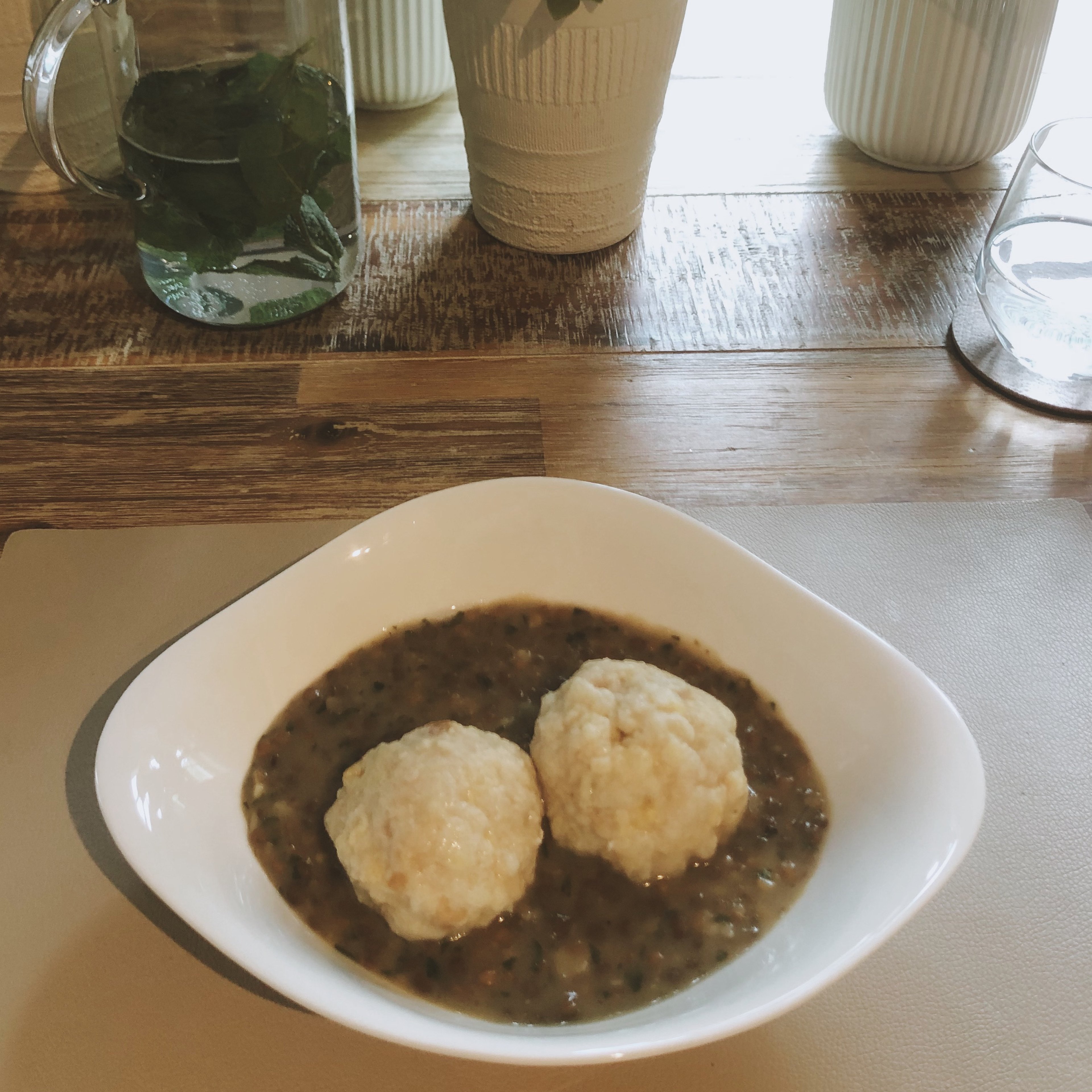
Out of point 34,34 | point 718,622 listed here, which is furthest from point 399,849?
point 34,34

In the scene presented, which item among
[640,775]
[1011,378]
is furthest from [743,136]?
[640,775]

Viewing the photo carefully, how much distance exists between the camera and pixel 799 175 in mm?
1640

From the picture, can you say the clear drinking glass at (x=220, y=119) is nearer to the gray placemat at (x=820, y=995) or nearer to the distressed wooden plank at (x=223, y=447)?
the distressed wooden plank at (x=223, y=447)

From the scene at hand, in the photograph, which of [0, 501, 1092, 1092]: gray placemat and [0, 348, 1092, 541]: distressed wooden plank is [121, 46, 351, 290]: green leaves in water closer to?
[0, 348, 1092, 541]: distressed wooden plank

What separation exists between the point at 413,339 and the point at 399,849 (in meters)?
0.78

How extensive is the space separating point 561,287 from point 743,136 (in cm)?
58

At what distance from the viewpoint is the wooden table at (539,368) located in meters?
1.14

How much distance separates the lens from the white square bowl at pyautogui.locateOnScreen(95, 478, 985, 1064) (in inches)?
23.9

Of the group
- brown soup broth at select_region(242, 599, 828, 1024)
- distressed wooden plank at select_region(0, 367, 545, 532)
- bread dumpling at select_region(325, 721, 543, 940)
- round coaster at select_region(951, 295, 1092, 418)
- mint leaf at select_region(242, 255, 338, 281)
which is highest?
mint leaf at select_region(242, 255, 338, 281)

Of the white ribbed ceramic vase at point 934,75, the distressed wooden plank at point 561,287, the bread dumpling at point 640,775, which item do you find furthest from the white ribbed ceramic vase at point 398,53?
the bread dumpling at point 640,775

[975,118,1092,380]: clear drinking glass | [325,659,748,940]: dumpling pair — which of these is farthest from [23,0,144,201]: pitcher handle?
[975,118,1092,380]: clear drinking glass

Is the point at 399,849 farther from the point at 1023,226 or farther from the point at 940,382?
the point at 1023,226

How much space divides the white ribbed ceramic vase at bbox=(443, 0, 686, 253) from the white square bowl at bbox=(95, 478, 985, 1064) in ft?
2.04

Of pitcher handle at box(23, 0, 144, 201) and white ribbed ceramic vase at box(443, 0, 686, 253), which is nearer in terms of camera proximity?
pitcher handle at box(23, 0, 144, 201)
